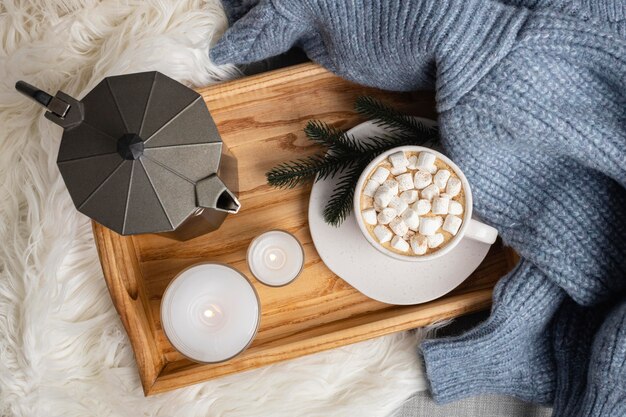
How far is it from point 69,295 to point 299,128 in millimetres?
355

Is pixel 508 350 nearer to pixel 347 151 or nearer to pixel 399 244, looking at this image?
pixel 399 244

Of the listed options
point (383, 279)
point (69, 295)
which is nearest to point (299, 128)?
point (383, 279)

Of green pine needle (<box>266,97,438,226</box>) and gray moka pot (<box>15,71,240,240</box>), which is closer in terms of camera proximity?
gray moka pot (<box>15,71,240,240</box>)

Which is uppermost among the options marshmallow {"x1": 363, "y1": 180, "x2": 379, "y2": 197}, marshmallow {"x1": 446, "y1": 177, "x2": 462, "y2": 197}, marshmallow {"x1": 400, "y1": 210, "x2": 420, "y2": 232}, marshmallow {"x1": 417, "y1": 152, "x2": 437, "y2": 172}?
marshmallow {"x1": 417, "y1": 152, "x2": 437, "y2": 172}

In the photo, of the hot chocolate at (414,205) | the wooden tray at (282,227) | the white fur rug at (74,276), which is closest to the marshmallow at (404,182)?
the hot chocolate at (414,205)

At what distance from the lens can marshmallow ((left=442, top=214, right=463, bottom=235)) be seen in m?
0.66

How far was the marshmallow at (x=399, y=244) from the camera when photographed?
663mm

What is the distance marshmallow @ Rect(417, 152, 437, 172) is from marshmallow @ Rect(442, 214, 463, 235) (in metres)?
0.06

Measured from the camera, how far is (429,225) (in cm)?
66

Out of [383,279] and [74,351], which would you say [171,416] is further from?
[383,279]

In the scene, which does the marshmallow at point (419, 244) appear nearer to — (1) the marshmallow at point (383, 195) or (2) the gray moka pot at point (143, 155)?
(1) the marshmallow at point (383, 195)

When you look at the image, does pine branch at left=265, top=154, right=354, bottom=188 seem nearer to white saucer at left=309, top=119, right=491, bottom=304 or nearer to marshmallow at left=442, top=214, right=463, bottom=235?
white saucer at left=309, top=119, right=491, bottom=304

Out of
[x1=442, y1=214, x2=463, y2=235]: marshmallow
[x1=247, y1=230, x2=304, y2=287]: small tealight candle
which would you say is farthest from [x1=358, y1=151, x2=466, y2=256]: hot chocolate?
[x1=247, y1=230, x2=304, y2=287]: small tealight candle

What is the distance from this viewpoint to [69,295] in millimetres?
752
